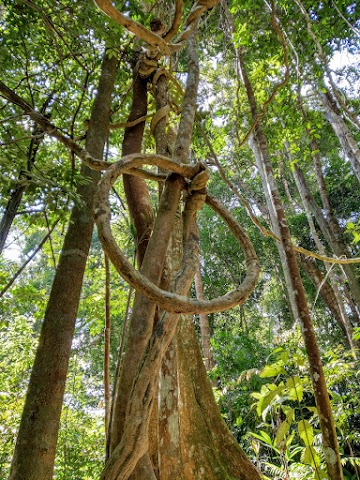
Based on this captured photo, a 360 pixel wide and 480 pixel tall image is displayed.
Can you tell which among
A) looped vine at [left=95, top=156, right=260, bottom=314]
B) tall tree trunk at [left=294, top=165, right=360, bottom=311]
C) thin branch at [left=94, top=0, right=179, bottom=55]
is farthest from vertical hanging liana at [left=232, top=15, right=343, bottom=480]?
tall tree trunk at [left=294, top=165, right=360, bottom=311]

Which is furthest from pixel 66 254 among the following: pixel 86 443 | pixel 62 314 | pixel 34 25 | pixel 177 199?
pixel 86 443

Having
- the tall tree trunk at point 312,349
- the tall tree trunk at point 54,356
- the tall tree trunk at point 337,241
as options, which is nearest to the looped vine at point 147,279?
the tall tree trunk at point 54,356

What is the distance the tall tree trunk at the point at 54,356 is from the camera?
1447 mm

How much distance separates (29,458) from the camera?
4.66 feet

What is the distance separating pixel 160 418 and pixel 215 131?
3701 mm

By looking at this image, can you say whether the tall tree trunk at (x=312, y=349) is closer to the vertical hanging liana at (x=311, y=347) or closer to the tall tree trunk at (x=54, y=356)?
the vertical hanging liana at (x=311, y=347)

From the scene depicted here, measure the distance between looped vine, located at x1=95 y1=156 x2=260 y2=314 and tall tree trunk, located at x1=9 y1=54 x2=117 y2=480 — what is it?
840 millimetres

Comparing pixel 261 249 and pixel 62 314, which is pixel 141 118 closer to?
pixel 62 314

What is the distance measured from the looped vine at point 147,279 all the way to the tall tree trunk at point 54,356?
0.84 m

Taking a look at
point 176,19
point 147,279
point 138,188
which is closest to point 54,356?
point 147,279

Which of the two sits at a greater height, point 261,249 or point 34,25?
point 261,249

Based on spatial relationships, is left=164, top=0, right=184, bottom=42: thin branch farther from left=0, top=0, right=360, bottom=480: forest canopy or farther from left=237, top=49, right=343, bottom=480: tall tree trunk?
left=237, top=49, right=343, bottom=480: tall tree trunk

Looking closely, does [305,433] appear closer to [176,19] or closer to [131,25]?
[131,25]

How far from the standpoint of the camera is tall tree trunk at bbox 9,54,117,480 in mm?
1447
